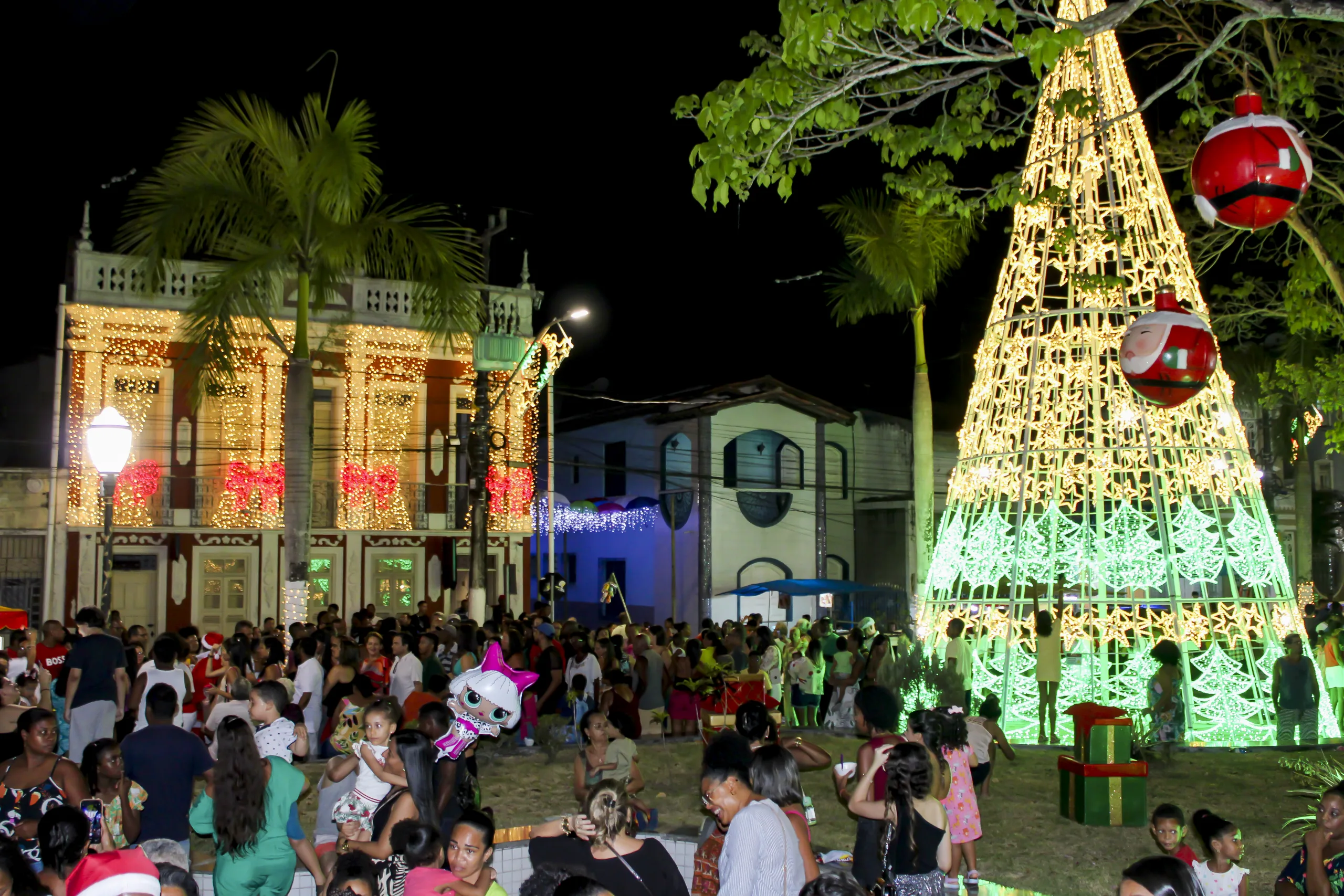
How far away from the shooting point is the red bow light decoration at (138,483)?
2611 centimetres

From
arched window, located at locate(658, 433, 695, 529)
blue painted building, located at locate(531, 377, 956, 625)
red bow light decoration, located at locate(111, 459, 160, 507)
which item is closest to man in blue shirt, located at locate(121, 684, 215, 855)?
red bow light decoration, located at locate(111, 459, 160, 507)

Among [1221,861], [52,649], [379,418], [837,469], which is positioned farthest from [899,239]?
[837,469]

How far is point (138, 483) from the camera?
26.2 metres

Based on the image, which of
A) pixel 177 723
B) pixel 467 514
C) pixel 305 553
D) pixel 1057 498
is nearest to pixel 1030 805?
pixel 1057 498

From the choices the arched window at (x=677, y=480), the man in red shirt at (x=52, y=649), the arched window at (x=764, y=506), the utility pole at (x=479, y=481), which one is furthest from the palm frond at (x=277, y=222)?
the arched window at (x=764, y=506)

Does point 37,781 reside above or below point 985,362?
below

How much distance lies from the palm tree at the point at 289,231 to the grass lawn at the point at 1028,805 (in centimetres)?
645

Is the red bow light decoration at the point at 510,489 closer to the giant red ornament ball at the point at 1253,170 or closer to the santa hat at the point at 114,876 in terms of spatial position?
the giant red ornament ball at the point at 1253,170

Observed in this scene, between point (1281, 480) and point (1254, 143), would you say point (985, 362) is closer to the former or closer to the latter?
point (1254, 143)

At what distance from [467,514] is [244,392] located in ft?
18.0

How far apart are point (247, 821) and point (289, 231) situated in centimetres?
1300

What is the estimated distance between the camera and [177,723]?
11.0 m

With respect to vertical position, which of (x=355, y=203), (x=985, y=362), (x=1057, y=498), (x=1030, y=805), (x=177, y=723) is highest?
(x=355, y=203)

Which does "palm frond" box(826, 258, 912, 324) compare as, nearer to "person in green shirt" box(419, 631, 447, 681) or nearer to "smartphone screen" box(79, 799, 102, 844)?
"person in green shirt" box(419, 631, 447, 681)
